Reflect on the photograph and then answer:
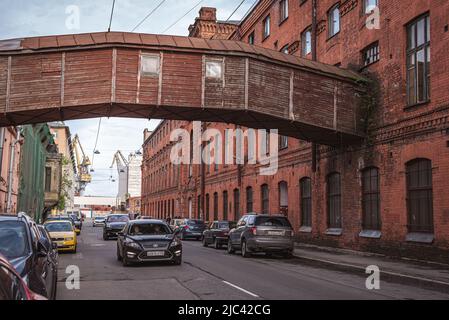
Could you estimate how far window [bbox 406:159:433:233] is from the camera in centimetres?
1748

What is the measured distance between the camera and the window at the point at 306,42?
27733mm

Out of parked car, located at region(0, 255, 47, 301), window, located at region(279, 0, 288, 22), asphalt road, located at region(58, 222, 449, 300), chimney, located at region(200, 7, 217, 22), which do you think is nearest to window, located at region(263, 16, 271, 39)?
window, located at region(279, 0, 288, 22)

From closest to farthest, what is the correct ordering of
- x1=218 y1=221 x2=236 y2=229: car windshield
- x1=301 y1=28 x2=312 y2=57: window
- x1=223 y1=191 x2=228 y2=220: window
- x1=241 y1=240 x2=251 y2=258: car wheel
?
x1=241 y1=240 x2=251 y2=258: car wheel, x1=218 y1=221 x2=236 y2=229: car windshield, x1=301 y1=28 x2=312 y2=57: window, x1=223 y1=191 x2=228 y2=220: window

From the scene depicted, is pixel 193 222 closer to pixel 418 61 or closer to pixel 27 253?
pixel 418 61

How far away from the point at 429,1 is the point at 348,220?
935 cm

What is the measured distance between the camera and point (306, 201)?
27266mm

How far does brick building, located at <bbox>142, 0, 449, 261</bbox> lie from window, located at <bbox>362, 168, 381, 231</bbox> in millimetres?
40

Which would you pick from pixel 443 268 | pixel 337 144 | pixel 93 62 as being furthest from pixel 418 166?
pixel 93 62

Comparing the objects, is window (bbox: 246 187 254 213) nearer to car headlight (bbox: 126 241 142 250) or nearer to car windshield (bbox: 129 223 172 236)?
car windshield (bbox: 129 223 172 236)

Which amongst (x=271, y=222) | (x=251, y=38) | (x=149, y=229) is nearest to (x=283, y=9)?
(x=251, y=38)

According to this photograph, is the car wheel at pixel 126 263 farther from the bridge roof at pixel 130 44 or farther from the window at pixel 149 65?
the bridge roof at pixel 130 44

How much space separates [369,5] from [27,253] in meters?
18.3

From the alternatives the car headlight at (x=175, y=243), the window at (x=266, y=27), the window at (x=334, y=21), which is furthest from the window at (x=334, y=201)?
the window at (x=266, y=27)
